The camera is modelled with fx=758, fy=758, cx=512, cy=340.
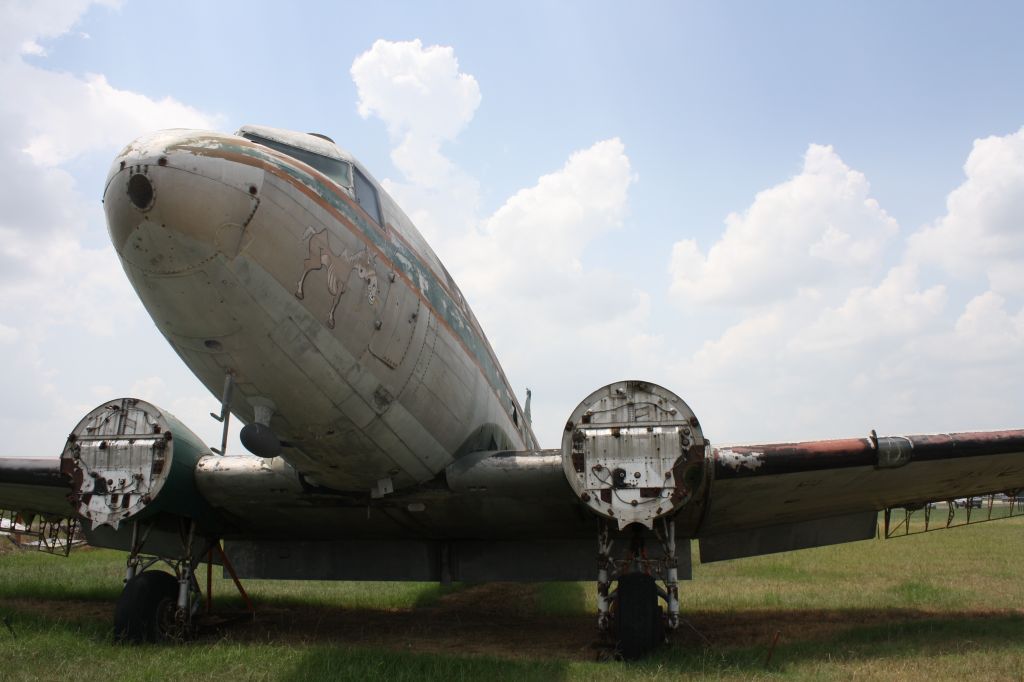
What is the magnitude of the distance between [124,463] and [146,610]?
159 centimetres

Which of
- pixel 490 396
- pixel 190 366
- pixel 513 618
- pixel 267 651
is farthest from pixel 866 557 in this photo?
pixel 190 366

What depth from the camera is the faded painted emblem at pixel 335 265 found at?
559 cm

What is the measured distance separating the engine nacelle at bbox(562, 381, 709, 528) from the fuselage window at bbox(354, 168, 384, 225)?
2.64 metres

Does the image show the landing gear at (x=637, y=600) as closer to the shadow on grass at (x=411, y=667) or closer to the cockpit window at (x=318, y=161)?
the shadow on grass at (x=411, y=667)

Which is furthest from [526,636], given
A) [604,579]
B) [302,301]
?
[302,301]

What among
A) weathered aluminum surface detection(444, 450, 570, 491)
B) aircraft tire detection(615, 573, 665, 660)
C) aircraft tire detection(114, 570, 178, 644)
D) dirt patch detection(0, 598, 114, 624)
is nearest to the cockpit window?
weathered aluminum surface detection(444, 450, 570, 491)

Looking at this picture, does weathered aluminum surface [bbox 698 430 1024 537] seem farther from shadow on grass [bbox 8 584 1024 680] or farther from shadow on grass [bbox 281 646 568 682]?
shadow on grass [bbox 281 646 568 682]

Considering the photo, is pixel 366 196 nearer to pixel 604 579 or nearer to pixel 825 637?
pixel 604 579

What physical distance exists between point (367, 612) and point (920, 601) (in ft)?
27.9

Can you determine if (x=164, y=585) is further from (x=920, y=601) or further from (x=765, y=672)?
(x=920, y=601)

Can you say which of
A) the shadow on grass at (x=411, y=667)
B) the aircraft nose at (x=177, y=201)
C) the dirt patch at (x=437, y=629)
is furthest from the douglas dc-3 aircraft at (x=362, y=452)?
the shadow on grass at (x=411, y=667)

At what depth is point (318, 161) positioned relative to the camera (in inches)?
257

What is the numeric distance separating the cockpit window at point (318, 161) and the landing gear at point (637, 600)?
4.13 metres

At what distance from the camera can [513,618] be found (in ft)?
36.7
